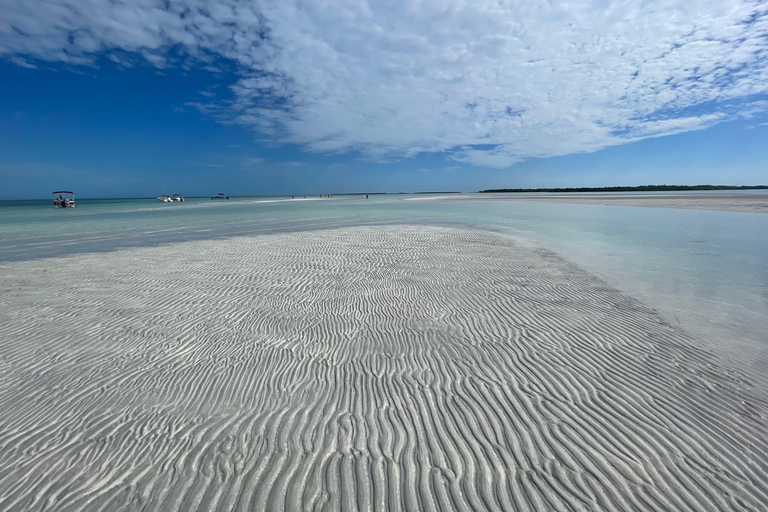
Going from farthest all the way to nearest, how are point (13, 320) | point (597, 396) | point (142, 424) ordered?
point (13, 320) → point (597, 396) → point (142, 424)

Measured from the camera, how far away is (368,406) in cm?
434

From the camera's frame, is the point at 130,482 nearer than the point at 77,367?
Yes

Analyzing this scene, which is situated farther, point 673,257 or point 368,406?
point 673,257

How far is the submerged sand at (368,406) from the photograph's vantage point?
3.16m

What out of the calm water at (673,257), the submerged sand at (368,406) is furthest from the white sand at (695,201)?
the submerged sand at (368,406)

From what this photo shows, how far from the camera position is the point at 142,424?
3.98m

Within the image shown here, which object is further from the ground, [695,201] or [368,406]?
→ [695,201]

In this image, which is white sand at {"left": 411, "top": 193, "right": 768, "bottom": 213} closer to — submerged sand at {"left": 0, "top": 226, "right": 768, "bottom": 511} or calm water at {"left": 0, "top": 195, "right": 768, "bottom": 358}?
calm water at {"left": 0, "top": 195, "right": 768, "bottom": 358}

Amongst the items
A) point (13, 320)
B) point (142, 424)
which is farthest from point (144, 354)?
point (13, 320)

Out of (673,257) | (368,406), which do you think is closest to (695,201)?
(673,257)

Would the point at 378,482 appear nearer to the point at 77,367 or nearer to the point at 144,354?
the point at 144,354

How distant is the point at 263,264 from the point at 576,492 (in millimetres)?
11049

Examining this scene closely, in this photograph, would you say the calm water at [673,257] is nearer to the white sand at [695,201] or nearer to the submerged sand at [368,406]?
the submerged sand at [368,406]

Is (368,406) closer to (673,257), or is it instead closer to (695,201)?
(673,257)
